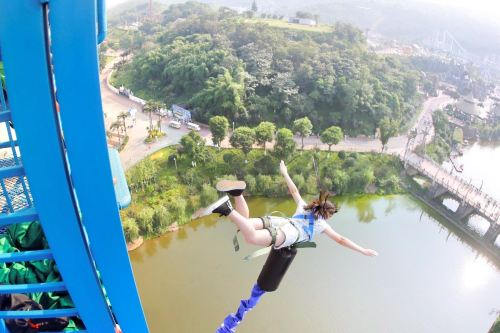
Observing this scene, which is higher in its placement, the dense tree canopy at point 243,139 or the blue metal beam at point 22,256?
the blue metal beam at point 22,256

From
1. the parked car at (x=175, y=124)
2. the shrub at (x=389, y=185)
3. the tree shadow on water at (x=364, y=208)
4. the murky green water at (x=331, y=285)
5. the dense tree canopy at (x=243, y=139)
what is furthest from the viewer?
the parked car at (x=175, y=124)

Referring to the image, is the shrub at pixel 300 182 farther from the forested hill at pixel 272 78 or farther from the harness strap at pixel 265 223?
the harness strap at pixel 265 223

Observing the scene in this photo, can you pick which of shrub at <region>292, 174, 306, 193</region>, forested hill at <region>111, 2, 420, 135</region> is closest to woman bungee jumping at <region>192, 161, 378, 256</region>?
shrub at <region>292, 174, 306, 193</region>

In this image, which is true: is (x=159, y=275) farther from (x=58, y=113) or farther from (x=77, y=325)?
(x=58, y=113)

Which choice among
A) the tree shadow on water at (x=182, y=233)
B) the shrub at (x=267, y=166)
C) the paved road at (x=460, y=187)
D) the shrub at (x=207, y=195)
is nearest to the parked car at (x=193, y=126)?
the shrub at (x=267, y=166)

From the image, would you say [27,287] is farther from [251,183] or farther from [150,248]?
[251,183]

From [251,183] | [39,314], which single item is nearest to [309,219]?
[39,314]

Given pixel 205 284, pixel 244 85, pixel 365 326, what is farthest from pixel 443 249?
pixel 244 85
